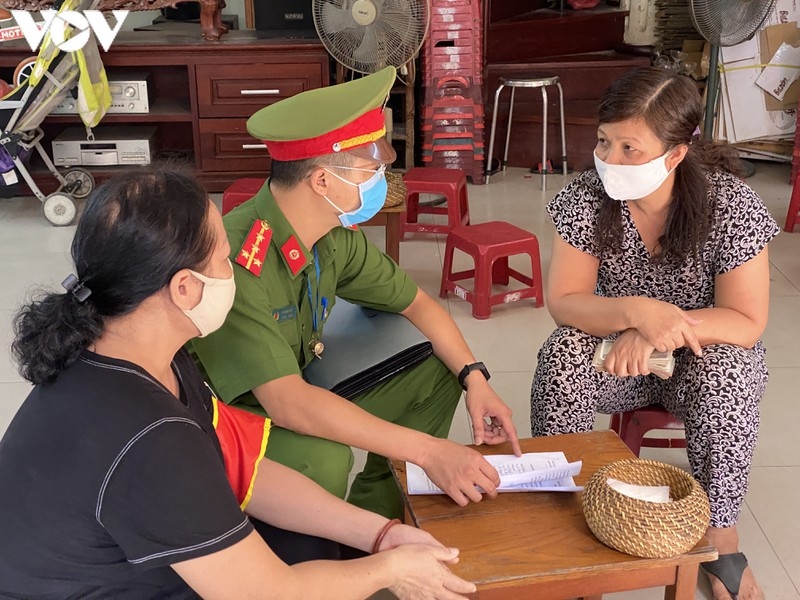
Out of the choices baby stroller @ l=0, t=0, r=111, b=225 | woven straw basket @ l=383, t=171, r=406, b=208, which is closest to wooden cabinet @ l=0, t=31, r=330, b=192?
baby stroller @ l=0, t=0, r=111, b=225

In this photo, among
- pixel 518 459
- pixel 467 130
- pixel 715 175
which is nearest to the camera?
pixel 518 459

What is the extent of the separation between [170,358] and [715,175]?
52.2 inches

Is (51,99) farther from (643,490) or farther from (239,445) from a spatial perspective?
(643,490)

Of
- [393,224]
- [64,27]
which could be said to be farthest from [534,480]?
[64,27]

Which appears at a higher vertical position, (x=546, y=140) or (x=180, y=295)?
(x=180, y=295)

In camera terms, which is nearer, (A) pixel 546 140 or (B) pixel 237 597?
(B) pixel 237 597

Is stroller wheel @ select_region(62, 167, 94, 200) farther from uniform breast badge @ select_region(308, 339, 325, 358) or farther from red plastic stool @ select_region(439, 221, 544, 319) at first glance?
uniform breast badge @ select_region(308, 339, 325, 358)

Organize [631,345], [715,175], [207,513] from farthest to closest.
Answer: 1. [715,175]
2. [631,345]
3. [207,513]

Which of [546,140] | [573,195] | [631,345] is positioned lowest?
[546,140]

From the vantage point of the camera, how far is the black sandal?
1.96 m

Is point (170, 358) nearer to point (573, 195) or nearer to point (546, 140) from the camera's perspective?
point (573, 195)

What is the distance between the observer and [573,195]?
86.4 inches

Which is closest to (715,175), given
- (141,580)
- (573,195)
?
(573,195)

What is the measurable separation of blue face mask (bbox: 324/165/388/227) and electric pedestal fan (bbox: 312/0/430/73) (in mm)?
2460
